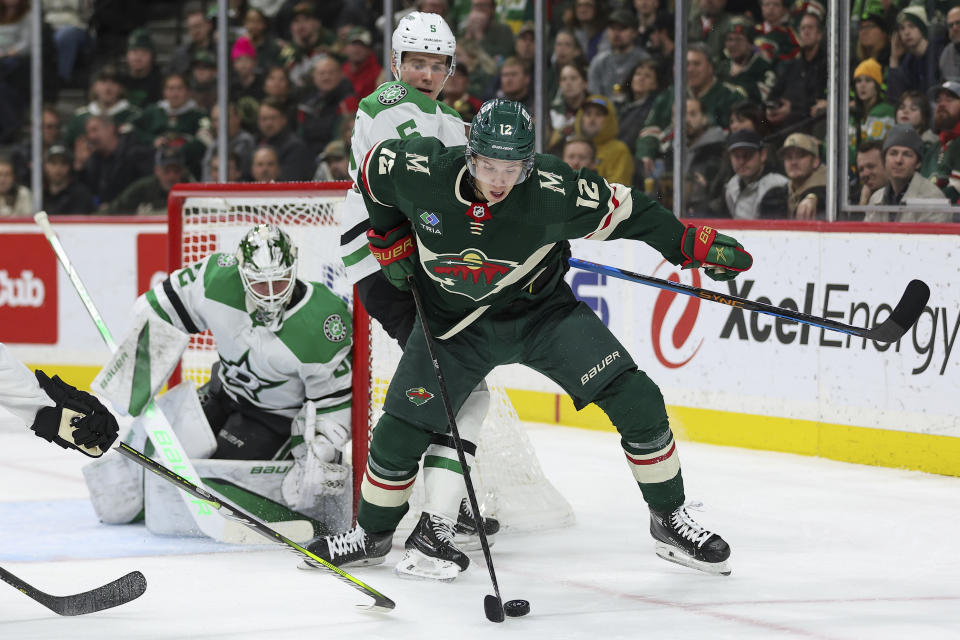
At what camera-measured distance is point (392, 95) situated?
3.71m

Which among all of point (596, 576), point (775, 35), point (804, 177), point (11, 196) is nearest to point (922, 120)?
point (804, 177)

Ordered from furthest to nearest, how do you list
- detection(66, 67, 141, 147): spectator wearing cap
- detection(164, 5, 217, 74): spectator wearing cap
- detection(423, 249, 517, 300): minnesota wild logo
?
1. detection(66, 67, 141, 147): spectator wearing cap
2. detection(164, 5, 217, 74): spectator wearing cap
3. detection(423, 249, 517, 300): minnesota wild logo

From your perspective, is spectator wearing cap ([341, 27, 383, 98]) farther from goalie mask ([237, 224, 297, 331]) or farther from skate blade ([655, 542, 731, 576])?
skate blade ([655, 542, 731, 576])

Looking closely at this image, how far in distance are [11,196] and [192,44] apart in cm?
133

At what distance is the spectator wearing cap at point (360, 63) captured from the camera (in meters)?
7.73

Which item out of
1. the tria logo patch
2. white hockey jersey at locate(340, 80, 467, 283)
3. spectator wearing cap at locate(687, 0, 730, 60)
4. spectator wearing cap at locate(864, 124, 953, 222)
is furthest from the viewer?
spectator wearing cap at locate(687, 0, 730, 60)

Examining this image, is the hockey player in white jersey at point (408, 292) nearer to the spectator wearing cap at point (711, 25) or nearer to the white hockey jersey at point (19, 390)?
the white hockey jersey at point (19, 390)

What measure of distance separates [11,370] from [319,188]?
1591 mm

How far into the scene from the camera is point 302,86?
26.3 feet

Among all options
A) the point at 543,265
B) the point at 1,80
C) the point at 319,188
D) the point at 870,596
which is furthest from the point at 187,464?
the point at 1,80

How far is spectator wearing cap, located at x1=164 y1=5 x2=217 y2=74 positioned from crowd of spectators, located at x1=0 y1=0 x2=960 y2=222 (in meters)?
0.01

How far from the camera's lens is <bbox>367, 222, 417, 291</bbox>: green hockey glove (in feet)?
11.3

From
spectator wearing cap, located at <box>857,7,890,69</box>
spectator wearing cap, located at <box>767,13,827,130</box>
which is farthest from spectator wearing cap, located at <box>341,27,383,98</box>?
spectator wearing cap, located at <box>857,7,890,69</box>

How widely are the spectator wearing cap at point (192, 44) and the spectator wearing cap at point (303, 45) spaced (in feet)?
1.53
